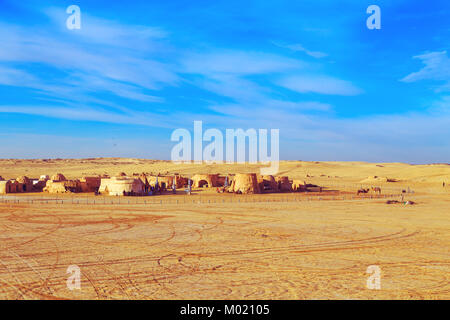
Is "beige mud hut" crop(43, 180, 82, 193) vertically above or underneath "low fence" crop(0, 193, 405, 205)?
above

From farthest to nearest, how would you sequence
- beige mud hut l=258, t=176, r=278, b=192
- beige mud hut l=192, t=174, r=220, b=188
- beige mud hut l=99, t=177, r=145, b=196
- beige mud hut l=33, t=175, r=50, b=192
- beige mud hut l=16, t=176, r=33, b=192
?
1. beige mud hut l=192, t=174, r=220, b=188
2. beige mud hut l=33, t=175, r=50, b=192
3. beige mud hut l=258, t=176, r=278, b=192
4. beige mud hut l=16, t=176, r=33, b=192
5. beige mud hut l=99, t=177, r=145, b=196

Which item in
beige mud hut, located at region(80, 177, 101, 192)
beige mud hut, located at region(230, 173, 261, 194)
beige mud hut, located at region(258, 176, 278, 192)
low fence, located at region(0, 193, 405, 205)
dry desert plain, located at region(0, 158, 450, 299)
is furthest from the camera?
beige mud hut, located at region(258, 176, 278, 192)

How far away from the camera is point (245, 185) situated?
41.5 m

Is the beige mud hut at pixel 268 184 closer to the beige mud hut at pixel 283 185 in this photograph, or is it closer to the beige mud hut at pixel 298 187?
the beige mud hut at pixel 283 185

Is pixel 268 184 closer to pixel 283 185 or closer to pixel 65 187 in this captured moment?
pixel 283 185

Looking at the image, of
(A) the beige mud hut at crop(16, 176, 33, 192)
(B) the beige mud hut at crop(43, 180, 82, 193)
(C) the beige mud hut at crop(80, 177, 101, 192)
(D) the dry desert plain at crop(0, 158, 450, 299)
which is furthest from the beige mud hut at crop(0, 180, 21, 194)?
(D) the dry desert plain at crop(0, 158, 450, 299)

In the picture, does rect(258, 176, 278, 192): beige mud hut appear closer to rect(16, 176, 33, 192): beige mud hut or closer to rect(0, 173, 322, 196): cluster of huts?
rect(0, 173, 322, 196): cluster of huts

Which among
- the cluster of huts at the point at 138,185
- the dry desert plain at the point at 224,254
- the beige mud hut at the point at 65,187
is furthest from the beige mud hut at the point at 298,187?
the beige mud hut at the point at 65,187

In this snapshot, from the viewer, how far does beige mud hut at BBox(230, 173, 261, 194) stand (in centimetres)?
4144

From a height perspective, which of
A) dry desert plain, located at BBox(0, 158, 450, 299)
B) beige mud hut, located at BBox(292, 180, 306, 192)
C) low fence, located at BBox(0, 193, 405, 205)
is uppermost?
beige mud hut, located at BBox(292, 180, 306, 192)

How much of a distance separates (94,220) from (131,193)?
16963 millimetres
